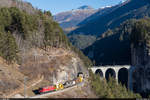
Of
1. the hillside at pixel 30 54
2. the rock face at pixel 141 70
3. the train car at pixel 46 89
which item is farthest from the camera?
the rock face at pixel 141 70

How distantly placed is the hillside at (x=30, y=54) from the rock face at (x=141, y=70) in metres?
50.8

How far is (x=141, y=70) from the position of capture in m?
144

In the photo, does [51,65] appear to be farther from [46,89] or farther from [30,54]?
[46,89]

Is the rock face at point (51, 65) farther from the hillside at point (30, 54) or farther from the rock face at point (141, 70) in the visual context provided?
the rock face at point (141, 70)

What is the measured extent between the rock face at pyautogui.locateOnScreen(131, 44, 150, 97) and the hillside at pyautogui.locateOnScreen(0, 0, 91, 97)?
50759 millimetres

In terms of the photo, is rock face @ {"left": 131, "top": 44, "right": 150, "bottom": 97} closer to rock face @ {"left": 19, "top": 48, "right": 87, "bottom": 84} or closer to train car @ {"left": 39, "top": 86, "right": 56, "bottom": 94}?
rock face @ {"left": 19, "top": 48, "right": 87, "bottom": 84}

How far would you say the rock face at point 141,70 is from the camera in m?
139

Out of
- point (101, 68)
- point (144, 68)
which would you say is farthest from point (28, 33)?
point (144, 68)

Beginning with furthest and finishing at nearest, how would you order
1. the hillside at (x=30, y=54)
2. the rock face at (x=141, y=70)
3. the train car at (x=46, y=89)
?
the rock face at (x=141, y=70) → the hillside at (x=30, y=54) → the train car at (x=46, y=89)

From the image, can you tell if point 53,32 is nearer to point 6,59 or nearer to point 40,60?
point 40,60

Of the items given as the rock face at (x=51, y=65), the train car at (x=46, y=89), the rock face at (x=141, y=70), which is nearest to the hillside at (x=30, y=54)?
the rock face at (x=51, y=65)

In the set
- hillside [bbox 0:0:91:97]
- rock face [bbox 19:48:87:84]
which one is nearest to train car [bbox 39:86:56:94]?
hillside [bbox 0:0:91:97]

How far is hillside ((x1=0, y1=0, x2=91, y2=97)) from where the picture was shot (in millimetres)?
70787

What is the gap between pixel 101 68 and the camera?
13900cm
